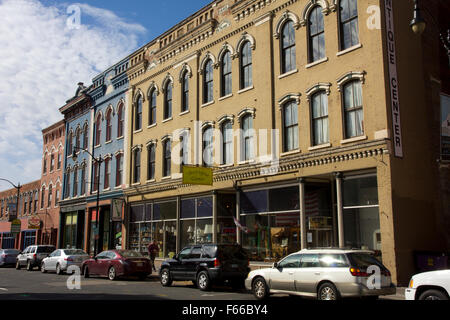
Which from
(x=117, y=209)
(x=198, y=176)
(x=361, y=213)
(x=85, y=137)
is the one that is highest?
(x=85, y=137)

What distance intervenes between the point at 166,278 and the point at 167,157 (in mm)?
11091

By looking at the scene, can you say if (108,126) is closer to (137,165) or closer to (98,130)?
(98,130)

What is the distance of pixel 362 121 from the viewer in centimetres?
1764

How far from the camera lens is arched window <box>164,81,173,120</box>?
29.1 m

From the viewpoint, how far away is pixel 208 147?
25156 mm

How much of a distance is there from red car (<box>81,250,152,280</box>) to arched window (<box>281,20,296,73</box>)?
11.2 metres

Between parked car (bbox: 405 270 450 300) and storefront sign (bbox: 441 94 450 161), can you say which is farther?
storefront sign (bbox: 441 94 450 161)

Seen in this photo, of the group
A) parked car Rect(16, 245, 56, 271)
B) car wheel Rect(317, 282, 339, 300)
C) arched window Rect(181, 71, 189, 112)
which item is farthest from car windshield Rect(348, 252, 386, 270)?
parked car Rect(16, 245, 56, 271)

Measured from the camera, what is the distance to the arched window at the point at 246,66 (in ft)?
76.9

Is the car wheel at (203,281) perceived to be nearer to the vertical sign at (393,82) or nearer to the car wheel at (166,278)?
the car wheel at (166,278)

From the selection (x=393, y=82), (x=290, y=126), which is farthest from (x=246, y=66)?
(x=393, y=82)

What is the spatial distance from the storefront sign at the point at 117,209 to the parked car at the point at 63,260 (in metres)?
4.76

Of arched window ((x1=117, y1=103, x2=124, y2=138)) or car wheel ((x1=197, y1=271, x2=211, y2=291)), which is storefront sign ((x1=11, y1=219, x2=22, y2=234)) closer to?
arched window ((x1=117, y1=103, x2=124, y2=138))
